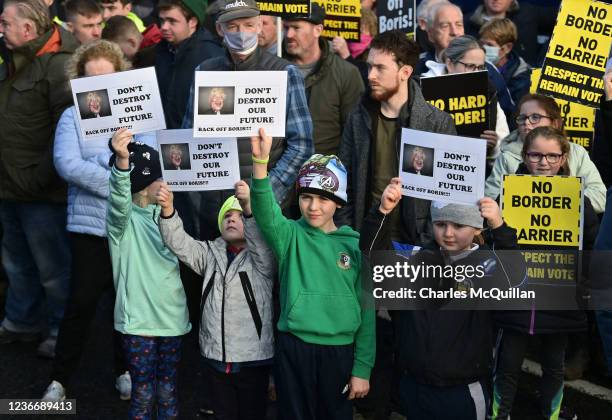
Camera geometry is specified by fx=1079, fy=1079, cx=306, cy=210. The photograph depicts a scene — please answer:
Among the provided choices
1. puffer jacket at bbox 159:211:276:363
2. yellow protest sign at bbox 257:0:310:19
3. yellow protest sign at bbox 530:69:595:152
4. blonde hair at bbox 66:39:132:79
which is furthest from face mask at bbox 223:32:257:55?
yellow protest sign at bbox 530:69:595:152

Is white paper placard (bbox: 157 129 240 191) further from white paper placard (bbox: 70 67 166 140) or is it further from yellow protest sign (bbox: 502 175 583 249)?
yellow protest sign (bbox: 502 175 583 249)

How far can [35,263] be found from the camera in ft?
24.7

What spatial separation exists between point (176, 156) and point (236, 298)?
2.73 ft

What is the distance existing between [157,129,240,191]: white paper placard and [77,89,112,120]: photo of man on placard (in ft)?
1.07

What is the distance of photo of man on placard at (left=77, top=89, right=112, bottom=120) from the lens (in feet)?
18.5

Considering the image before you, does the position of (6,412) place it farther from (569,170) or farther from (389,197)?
(569,170)

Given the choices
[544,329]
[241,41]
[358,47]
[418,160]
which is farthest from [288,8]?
[544,329]

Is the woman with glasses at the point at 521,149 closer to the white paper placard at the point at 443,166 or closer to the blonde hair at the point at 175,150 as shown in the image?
the white paper placard at the point at 443,166

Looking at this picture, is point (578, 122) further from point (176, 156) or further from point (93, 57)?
point (93, 57)

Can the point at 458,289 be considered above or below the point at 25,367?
above

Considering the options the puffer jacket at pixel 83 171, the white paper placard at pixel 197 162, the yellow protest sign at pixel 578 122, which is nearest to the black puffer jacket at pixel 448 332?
the white paper placard at pixel 197 162

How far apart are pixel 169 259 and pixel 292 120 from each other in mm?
1119

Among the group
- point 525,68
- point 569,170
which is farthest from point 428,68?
point 569,170

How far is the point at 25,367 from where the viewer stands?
7117mm
